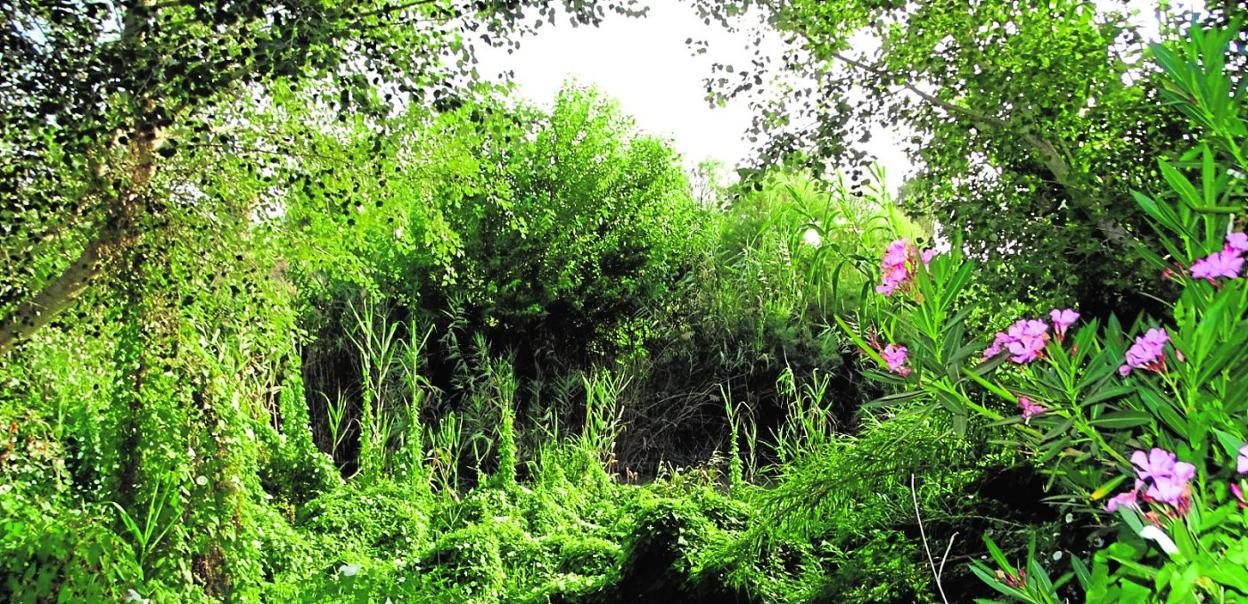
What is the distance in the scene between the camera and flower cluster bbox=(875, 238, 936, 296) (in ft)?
5.58

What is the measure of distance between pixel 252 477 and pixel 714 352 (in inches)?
173

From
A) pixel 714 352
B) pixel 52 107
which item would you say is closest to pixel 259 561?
pixel 52 107

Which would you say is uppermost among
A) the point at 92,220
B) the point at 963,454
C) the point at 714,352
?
the point at 92,220

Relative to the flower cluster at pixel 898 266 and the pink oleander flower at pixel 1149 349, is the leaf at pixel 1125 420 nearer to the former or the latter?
the pink oleander flower at pixel 1149 349

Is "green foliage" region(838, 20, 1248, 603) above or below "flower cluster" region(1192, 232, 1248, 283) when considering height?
below

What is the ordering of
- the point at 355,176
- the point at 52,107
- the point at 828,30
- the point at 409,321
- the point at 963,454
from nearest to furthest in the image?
the point at 52,107 → the point at 963,454 → the point at 355,176 → the point at 828,30 → the point at 409,321

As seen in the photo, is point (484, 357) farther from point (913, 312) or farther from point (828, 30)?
point (913, 312)

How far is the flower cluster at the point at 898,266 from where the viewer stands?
170 cm

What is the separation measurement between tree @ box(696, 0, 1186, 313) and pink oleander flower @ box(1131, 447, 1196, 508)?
6.90 ft

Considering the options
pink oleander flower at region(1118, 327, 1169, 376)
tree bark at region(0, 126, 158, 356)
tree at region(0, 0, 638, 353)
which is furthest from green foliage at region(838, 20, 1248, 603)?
tree bark at region(0, 126, 158, 356)

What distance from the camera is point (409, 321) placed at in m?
7.46

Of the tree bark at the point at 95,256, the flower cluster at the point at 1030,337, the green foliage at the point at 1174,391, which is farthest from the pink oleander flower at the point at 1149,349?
the tree bark at the point at 95,256

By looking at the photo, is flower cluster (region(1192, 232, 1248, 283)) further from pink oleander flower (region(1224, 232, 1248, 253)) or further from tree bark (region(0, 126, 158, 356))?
tree bark (region(0, 126, 158, 356))

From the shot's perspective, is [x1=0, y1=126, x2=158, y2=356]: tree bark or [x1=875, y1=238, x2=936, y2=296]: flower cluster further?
[x1=0, y1=126, x2=158, y2=356]: tree bark
